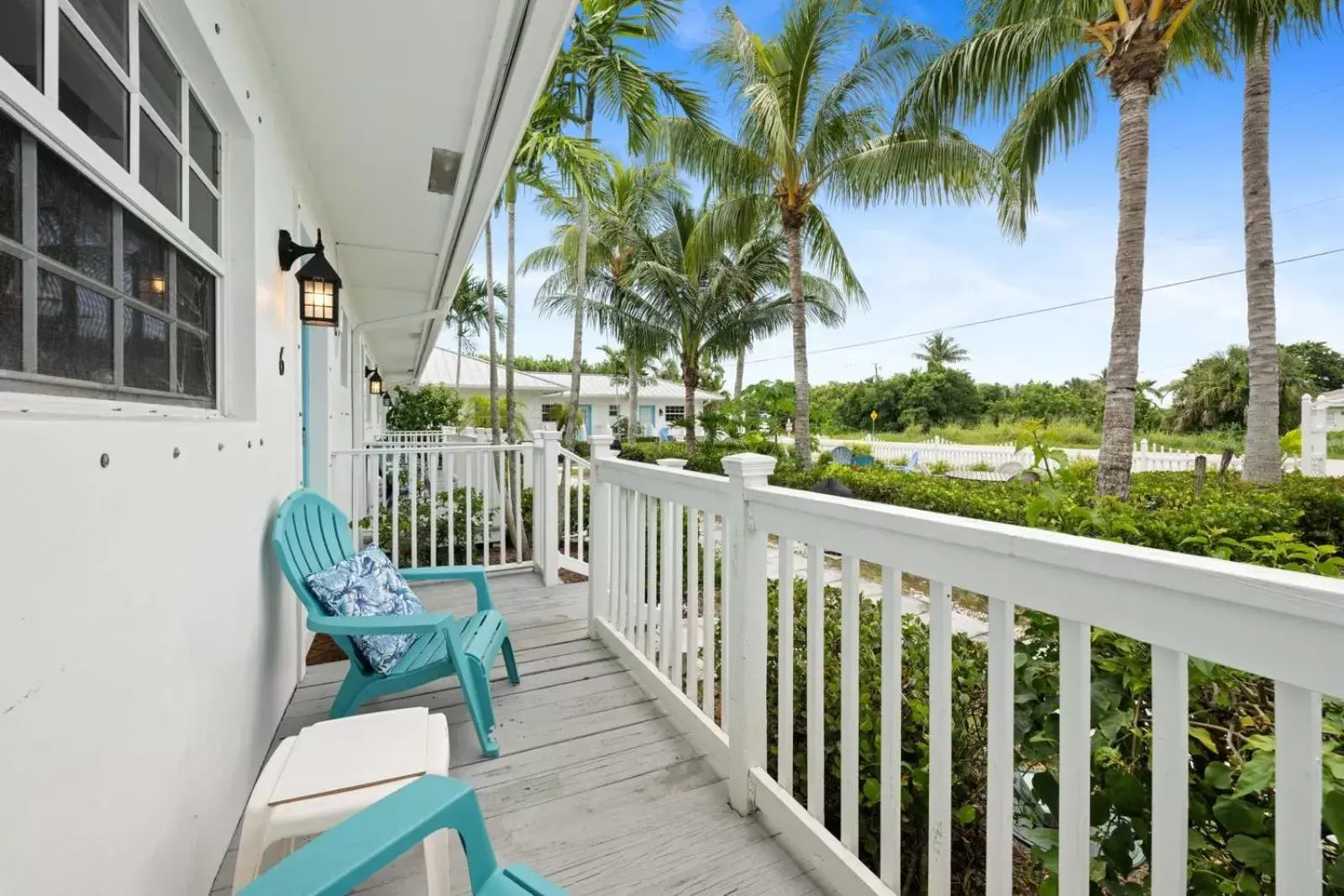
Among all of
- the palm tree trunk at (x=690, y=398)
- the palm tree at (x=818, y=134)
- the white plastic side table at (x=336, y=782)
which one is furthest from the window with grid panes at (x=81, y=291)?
the palm tree trunk at (x=690, y=398)

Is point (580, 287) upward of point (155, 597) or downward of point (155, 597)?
upward

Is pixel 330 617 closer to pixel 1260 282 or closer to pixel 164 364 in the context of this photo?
pixel 164 364

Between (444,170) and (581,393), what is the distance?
909 inches

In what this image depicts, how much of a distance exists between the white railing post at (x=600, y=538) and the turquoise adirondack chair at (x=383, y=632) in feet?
2.35

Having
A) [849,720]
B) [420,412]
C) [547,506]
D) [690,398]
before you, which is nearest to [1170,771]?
[849,720]

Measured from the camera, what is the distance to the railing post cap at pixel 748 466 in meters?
1.88

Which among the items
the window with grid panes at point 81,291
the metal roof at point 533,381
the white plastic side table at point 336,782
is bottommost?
the white plastic side table at point 336,782

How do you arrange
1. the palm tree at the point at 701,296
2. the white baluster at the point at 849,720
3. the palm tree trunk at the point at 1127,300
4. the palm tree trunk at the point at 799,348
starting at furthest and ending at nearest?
the palm tree at the point at 701,296 → the palm tree trunk at the point at 799,348 → the palm tree trunk at the point at 1127,300 → the white baluster at the point at 849,720

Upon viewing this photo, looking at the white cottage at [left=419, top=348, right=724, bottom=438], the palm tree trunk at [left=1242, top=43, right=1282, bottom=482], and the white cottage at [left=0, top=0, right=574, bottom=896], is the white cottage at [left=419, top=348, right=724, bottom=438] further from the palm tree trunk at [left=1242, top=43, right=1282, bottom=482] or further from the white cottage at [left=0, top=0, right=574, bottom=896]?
the white cottage at [left=0, top=0, right=574, bottom=896]

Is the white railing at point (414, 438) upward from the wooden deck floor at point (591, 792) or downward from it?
upward

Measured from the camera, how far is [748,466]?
1873 millimetres

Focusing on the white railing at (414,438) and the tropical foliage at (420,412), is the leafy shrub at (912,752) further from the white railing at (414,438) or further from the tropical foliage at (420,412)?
the tropical foliage at (420,412)

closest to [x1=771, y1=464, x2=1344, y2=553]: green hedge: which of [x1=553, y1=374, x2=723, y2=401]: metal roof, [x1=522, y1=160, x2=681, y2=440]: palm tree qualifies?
[x1=522, y1=160, x2=681, y2=440]: palm tree

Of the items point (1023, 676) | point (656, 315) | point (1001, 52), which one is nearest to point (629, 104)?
point (1001, 52)
